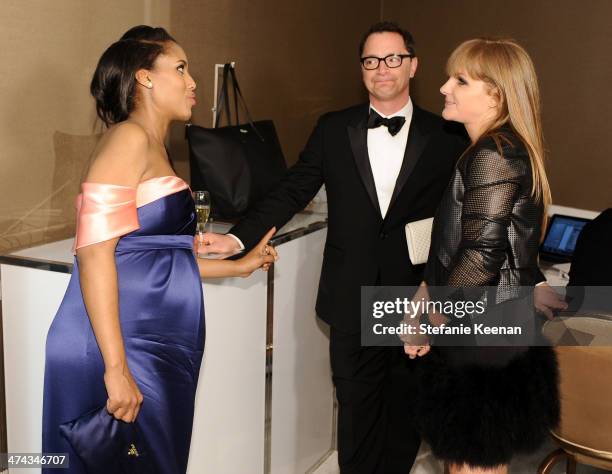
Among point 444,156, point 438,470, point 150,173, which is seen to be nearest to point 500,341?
point 444,156

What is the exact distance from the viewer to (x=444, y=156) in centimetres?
276

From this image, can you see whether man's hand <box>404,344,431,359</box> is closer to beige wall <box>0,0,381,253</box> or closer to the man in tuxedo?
the man in tuxedo

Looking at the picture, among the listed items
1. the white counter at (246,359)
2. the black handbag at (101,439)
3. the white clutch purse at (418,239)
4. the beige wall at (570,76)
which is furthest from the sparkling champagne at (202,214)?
the beige wall at (570,76)

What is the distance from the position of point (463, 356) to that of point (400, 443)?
2.92ft

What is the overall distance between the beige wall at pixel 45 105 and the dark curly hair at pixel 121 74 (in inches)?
21.0

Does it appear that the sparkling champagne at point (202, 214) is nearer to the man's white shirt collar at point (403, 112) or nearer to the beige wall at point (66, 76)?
the beige wall at point (66, 76)

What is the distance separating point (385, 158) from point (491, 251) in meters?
A: 0.78

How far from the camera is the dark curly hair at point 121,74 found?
1.86 meters

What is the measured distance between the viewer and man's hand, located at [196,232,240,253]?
8.27ft

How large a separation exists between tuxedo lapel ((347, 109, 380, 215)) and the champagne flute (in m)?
0.55

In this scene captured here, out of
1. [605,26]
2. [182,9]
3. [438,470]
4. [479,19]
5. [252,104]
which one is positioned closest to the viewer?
[182,9]

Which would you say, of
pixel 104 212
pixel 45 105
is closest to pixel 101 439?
pixel 104 212

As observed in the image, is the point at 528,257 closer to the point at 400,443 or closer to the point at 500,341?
the point at 500,341

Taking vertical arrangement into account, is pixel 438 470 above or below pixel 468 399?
below
